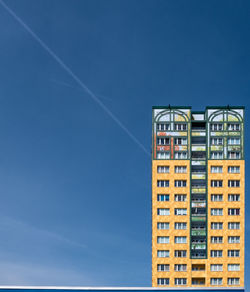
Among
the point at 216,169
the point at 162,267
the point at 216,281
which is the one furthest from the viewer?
the point at 216,169

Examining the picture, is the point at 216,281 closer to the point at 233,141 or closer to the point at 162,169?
the point at 162,169

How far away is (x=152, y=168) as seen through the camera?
88812 mm

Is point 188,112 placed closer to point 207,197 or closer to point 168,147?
point 168,147

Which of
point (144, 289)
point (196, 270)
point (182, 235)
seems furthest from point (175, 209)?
point (144, 289)

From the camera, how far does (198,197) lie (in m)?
88.6

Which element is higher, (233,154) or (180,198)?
(233,154)

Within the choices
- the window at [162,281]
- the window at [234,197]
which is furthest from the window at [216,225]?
the window at [162,281]

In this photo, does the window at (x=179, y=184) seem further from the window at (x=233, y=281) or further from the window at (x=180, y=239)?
the window at (x=233, y=281)

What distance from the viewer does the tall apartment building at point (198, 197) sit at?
84.7m

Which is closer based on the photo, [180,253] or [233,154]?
[180,253]

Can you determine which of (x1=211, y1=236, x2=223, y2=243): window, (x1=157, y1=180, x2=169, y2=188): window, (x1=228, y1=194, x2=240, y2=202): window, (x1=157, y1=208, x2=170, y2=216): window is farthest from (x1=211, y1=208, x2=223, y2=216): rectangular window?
(x1=157, y1=180, x2=169, y2=188): window

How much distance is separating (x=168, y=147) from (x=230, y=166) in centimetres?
1297

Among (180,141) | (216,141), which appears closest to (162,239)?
(180,141)

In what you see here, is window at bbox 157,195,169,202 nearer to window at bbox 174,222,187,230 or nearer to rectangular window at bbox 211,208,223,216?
window at bbox 174,222,187,230
